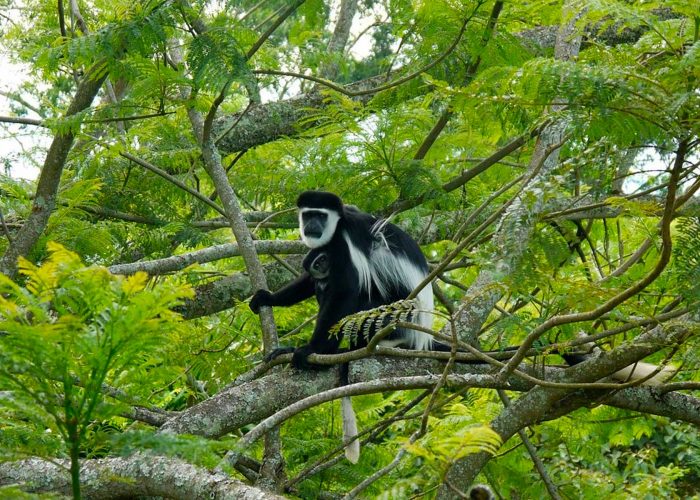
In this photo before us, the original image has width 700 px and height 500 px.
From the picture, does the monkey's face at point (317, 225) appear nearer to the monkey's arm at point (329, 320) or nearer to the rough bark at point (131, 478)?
the monkey's arm at point (329, 320)

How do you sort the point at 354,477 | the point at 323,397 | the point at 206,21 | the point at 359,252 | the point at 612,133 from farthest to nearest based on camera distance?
the point at 359,252, the point at 354,477, the point at 206,21, the point at 323,397, the point at 612,133

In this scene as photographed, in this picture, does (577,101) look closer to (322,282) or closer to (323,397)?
(323,397)

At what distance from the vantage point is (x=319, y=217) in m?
4.17

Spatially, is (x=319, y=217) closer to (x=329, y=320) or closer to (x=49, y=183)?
(x=329, y=320)

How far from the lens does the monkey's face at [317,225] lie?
415 centimetres

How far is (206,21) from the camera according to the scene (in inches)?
142

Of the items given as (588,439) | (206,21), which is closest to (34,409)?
(206,21)

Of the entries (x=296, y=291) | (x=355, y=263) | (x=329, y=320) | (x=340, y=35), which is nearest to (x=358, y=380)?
(x=329, y=320)

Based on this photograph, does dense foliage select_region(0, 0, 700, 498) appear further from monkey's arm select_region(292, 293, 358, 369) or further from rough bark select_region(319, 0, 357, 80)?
monkey's arm select_region(292, 293, 358, 369)

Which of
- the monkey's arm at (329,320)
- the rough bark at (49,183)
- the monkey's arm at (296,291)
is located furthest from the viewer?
the monkey's arm at (296,291)

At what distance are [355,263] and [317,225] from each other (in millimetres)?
274

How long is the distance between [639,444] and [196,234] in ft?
16.0

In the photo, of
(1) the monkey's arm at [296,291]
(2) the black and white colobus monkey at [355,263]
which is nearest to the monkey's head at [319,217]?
(2) the black and white colobus monkey at [355,263]

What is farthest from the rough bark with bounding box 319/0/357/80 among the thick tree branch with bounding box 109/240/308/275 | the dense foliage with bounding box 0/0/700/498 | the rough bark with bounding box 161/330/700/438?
the rough bark with bounding box 161/330/700/438
